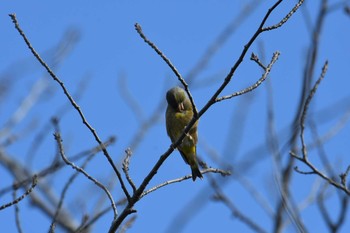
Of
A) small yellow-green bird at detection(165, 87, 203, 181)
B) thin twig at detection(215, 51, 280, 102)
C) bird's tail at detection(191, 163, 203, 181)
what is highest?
small yellow-green bird at detection(165, 87, 203, 181)

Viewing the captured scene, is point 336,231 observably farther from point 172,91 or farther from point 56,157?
point 172,91

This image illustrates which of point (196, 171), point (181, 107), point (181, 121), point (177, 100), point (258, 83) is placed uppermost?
point (177, 100)

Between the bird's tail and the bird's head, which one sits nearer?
the bird's tail

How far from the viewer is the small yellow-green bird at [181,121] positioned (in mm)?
6391

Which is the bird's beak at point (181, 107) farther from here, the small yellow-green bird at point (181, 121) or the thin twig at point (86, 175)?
the thin twig at point (86, 175)

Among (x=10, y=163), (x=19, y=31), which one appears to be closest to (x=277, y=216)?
(x=19, y=31)

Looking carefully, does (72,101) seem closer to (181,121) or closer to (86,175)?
(86,175)

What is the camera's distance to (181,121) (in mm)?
6484

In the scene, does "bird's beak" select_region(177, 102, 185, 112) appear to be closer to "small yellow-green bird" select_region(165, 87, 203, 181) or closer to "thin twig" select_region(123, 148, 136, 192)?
"small yellow-green bird" select_region(165, 87, 203, 181)

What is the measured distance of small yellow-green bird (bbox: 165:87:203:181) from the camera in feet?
21.0

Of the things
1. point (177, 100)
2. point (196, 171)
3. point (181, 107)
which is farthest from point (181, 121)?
point (196, 171)

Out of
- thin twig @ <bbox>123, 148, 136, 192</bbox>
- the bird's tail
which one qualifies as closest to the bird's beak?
the bird's tail

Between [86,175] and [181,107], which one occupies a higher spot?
[181,107]

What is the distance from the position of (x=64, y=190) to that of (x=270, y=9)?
162 centimetres
